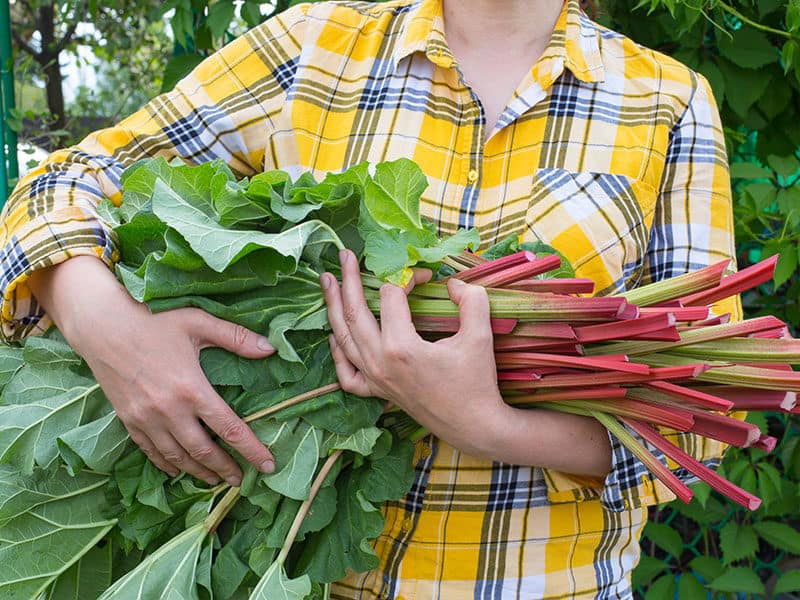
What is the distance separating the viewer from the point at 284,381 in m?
1.22

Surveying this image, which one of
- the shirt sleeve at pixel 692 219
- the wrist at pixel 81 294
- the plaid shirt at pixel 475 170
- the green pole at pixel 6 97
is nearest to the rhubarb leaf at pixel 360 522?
the plaid shirt at pixel 475 170

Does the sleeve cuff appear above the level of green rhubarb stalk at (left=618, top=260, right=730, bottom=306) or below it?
above

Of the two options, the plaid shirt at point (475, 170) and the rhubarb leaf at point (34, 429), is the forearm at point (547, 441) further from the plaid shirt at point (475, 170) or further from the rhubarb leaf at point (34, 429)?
the rhubarb leaf at point (34, 429)

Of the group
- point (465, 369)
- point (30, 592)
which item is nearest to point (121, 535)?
point (30, 592)

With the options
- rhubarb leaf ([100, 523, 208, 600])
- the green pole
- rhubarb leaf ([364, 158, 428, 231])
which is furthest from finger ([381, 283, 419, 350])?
the green pole

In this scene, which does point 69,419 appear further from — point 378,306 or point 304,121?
point 304,121

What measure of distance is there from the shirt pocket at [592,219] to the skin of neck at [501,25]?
0.28 meters

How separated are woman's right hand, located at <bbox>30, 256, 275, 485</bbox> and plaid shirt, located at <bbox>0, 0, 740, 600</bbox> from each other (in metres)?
0.12

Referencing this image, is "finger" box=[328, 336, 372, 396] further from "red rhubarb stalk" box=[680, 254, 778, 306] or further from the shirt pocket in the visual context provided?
"red rhubarb stalk" box=[680, 254, 778, 306]

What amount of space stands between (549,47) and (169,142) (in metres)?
0.69

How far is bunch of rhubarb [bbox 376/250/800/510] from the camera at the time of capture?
118 cm

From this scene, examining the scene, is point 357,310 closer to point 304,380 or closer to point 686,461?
point 304,380

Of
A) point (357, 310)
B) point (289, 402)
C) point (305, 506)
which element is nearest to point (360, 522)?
point (305, 506)

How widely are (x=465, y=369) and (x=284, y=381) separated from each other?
257mm
